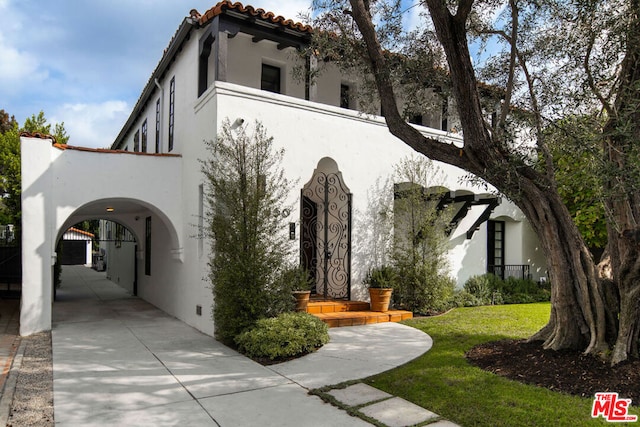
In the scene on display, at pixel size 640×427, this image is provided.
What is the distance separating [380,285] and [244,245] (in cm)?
388

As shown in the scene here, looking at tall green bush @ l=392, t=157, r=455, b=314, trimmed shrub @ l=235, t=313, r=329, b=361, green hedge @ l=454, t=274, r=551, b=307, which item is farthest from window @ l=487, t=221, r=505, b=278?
trimmed shrub @ l=235, t=313, r=329, b=361

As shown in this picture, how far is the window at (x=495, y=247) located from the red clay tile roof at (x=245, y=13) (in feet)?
31.2

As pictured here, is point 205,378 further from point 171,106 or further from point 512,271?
point 512,271

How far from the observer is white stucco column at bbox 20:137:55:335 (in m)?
9.27

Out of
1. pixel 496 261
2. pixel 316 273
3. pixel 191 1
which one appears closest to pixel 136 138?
pixel 191 1

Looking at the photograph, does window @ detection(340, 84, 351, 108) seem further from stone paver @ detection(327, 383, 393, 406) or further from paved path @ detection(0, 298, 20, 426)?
paved path @ detection(0, 298, 20, 426)

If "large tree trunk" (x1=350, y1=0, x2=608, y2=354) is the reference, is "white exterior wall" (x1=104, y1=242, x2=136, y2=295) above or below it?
below

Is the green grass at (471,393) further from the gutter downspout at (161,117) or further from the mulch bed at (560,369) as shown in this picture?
the gutter downspout at (161,117)

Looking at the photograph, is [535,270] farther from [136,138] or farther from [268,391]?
[136,138]

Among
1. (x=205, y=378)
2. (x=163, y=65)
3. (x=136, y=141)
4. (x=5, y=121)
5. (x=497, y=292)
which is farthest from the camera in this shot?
(x=5, y=121)

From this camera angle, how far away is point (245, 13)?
942 cm

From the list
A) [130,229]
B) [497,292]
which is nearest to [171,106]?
[130,229]

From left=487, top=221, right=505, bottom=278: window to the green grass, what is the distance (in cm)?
744

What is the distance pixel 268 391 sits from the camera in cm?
575
